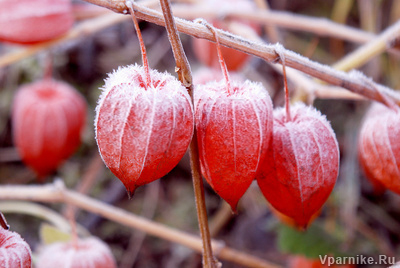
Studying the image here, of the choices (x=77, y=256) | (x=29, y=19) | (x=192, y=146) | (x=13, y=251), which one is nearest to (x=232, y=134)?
(x=192, y=146)

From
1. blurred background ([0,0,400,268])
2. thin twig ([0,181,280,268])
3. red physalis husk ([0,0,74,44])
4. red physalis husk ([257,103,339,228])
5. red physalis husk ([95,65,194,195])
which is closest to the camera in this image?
red physalis husk ([95,65,194,195])

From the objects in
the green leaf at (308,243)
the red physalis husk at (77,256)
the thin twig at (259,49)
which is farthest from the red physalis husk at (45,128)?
the thin twig at (259,49)

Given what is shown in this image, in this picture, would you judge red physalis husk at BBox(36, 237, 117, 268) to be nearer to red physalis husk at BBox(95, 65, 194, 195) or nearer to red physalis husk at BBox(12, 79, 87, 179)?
red physalis husk at BBox(95, 65, 194, 195)

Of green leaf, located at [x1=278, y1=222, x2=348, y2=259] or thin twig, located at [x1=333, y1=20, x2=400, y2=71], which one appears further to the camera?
green leaf, located at [x1=278, y1=222, x2=348, y2=259]

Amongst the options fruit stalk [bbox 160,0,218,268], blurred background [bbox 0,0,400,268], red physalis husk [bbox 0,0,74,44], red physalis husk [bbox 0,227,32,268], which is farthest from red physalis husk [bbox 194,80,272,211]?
blurred background [bbox 0,0,400,268]

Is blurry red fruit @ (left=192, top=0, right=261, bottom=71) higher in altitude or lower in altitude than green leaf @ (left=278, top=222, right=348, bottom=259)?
higher

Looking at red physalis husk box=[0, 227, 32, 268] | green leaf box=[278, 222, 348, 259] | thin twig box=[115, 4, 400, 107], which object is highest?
green leaf box=[278, 222, 348, 259]
